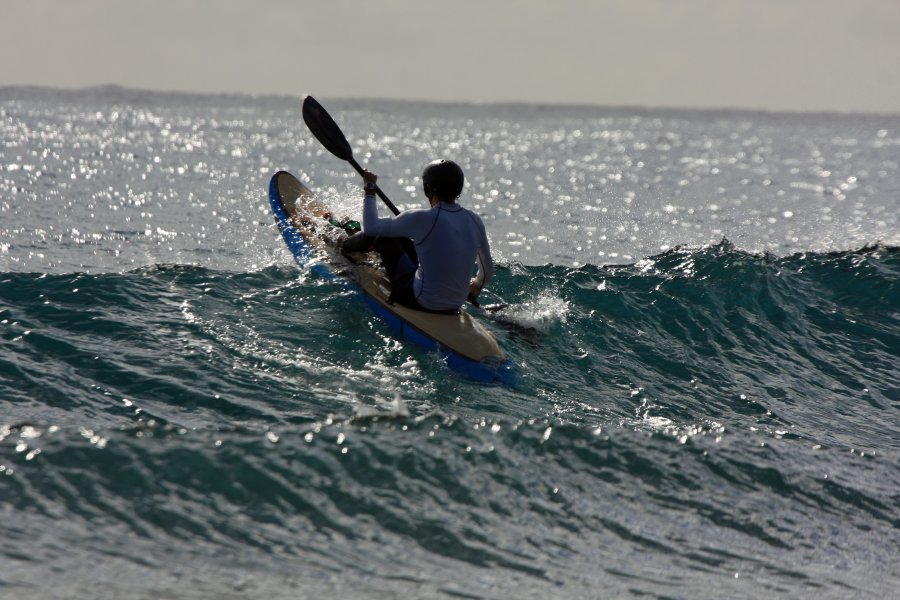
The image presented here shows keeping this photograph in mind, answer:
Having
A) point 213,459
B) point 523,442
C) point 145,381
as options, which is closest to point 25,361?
point 145,381

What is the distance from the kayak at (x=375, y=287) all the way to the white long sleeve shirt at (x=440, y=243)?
19 centimetres

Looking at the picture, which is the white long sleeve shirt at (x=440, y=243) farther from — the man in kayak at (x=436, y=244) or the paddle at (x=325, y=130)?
the paddle at (x=325, y=130)

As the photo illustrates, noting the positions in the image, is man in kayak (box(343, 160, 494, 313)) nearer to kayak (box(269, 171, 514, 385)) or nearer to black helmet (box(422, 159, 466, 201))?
black helmet (box(422, 159, 466, 201))

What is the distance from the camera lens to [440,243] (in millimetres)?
7227

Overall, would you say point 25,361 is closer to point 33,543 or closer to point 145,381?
point 145,381

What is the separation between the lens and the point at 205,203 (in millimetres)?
19906

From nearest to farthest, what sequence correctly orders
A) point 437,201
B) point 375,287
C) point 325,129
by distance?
1. point 437,201
2. point 375,287
3. point 325,129

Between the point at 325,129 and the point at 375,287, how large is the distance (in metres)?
2.32

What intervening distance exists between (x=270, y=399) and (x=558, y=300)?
384cm

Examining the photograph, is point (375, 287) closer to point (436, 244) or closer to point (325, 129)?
point (436, 244)

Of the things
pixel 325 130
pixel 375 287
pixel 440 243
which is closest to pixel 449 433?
pixel 440 243

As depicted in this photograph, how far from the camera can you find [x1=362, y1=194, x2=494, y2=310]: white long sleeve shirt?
7.16 m

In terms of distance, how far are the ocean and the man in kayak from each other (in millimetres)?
469

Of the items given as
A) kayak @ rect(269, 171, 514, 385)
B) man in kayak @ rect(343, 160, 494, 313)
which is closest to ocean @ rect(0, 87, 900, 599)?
kayak @ rect(269, 171, 514, 385)
